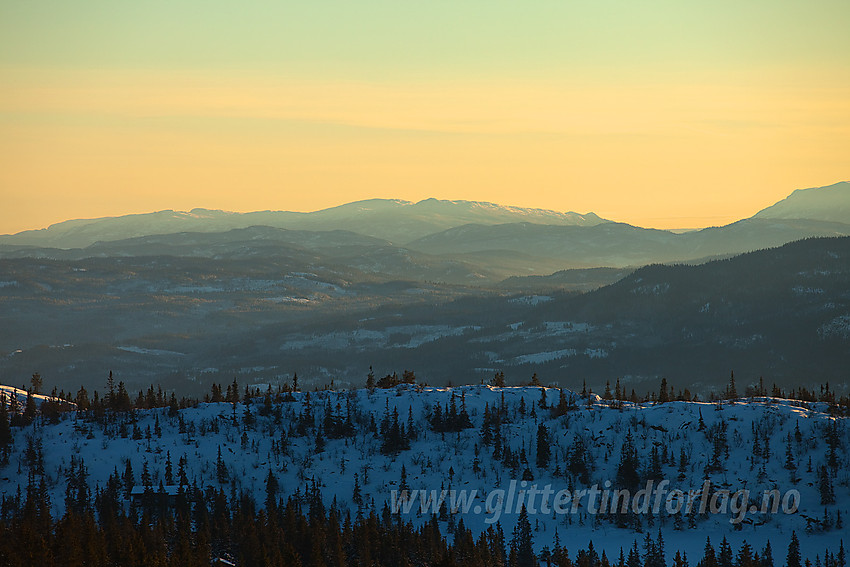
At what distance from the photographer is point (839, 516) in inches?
4705

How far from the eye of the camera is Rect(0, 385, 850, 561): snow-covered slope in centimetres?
12588

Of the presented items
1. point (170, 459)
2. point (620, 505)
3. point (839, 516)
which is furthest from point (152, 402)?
point (839, 516)

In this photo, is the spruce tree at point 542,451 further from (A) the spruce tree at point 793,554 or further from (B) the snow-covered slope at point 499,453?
(A) the spruce tree at point 793,554

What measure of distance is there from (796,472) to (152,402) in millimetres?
103492

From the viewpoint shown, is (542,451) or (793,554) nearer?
(793,554)

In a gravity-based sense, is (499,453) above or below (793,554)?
above

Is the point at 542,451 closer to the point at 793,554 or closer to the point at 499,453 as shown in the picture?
the point at 499,453

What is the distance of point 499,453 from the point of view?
140 m

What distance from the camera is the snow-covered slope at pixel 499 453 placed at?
413 ft

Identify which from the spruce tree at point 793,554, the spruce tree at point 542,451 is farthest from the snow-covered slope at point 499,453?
the spruce tree at point 793,554

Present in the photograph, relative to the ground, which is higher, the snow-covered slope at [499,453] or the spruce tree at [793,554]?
the snow-covered slope at [499,453]

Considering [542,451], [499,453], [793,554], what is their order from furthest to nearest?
[499,453]
[542,451]
[793,554]

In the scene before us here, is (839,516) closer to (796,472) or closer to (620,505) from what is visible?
(796,472)

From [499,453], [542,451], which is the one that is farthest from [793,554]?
[499,453]
